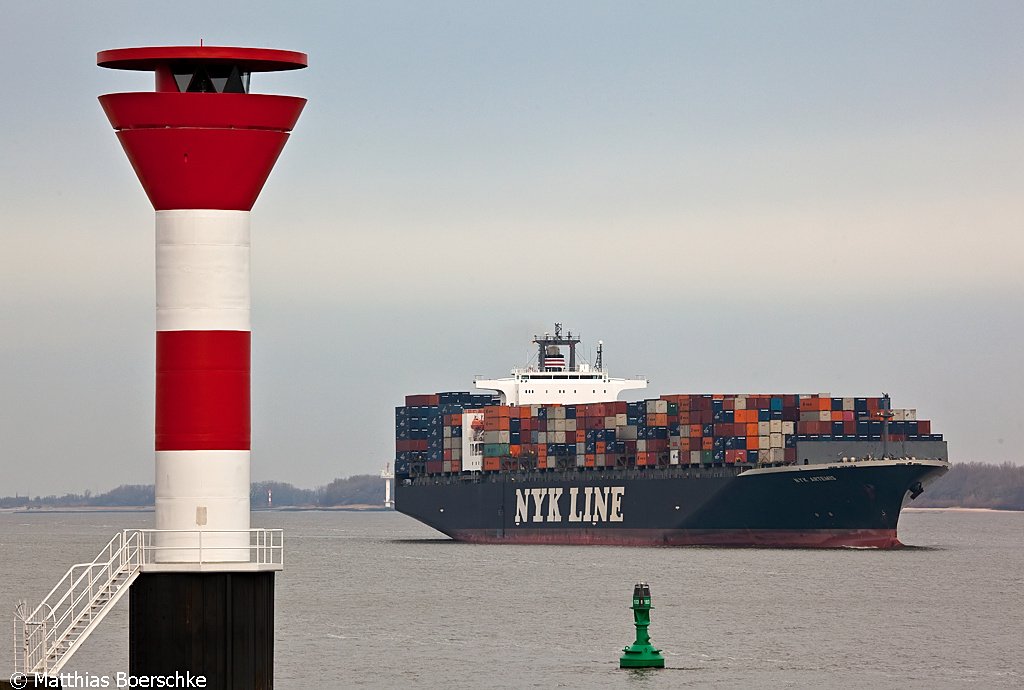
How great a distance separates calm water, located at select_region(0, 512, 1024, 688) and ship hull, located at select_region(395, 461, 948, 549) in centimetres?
151

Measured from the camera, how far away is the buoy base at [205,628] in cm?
1803

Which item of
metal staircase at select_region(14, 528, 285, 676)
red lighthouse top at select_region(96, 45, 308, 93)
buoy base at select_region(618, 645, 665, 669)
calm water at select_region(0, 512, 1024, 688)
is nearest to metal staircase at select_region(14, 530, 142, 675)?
metal staircase at select_region(14, 528, 285, 676)

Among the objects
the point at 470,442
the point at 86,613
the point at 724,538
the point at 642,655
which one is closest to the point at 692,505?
the point at 724,538

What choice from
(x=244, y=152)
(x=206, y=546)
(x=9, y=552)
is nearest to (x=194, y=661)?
(x=206, y=546)

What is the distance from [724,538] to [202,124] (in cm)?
6815

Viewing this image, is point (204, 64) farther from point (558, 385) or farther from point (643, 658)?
point (558, 385)

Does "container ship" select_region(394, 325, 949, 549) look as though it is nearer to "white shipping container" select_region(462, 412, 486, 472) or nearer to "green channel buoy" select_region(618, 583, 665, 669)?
"white shipping container" select_region(462, 412, 486, 472)

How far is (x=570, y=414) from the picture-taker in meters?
93.1

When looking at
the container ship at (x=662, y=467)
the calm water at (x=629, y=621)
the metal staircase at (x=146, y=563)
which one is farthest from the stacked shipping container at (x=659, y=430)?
the metal staircase at (x=146, y=563)

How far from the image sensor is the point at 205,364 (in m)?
18.3

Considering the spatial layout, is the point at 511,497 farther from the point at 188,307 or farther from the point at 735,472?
the point at 188,307

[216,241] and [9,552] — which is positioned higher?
[216,241]

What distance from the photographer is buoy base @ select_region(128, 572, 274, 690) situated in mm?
18031

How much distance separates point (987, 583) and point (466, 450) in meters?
37.7
